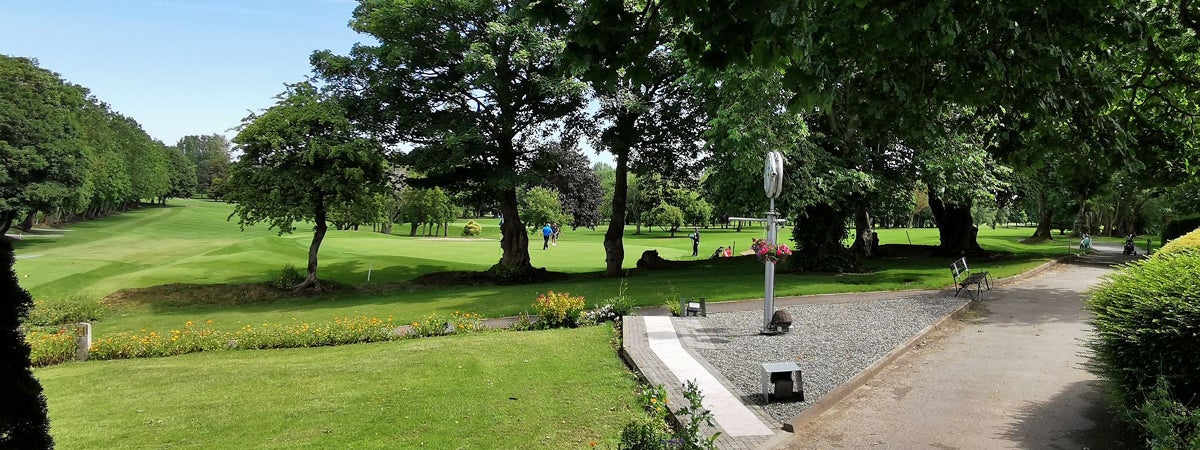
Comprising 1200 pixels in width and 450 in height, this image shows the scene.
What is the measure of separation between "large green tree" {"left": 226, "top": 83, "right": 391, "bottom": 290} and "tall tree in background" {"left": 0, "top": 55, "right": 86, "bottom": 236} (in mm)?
24991

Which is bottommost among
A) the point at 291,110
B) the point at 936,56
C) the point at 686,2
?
the point at 686,2

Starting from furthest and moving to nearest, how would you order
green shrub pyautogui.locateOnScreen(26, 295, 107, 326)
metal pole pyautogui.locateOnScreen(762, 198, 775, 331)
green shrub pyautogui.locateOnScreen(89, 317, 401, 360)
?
green shrub pyautogui.locateOnScreen(26, 295, 107, 326) → green shrub pyautogui.locateOnScreen(89, 317, 401, 360) → metal pole pyautogui.locateOnScreen(762, 198, 775, 331)

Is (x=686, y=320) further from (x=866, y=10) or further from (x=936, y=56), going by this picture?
(x=866, y=10)

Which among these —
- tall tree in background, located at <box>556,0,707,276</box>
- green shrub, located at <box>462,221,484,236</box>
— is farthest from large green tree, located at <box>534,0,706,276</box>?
green shrub, located at <box>462,221,484,236</box>

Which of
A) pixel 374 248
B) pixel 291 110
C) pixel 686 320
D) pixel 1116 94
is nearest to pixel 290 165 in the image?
pixel 291 110

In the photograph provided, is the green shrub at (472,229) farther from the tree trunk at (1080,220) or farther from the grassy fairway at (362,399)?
the grassy fairway at (362,399)

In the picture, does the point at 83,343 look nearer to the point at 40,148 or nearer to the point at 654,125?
the point at 654,125

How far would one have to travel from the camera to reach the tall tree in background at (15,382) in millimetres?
3033

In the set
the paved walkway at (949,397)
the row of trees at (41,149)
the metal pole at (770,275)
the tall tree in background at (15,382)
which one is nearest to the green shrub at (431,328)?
the paved walkway at (949,397)

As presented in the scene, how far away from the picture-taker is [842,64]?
19.6 ft

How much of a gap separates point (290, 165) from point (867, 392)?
1946cm

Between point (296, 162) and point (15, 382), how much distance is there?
18.5 m

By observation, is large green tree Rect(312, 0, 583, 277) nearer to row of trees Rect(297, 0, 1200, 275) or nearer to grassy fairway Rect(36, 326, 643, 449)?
row of trees Rect(297, 0, 1200, 275)

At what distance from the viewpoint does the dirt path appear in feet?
18.2
